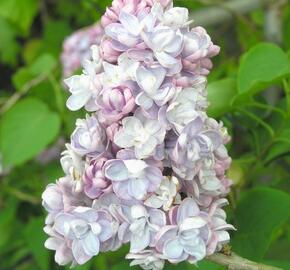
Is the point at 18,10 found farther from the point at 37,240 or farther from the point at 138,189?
the point at 138,189

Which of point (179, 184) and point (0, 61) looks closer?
point (179, 184)

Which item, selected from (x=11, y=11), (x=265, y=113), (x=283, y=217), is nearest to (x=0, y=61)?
(x=11, y=11)

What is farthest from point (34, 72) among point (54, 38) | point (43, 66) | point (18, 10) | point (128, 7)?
point (128, 7)

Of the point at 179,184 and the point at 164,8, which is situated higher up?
the point at 164,8

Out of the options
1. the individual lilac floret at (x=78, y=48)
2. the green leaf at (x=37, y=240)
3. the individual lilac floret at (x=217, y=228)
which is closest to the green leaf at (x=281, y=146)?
the individual lilac floret at (x=217, y=228)

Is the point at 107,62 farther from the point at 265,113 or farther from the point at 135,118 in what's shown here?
the point at 265,113

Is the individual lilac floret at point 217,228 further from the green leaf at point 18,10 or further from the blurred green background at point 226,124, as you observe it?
the green leaf at point 18,10

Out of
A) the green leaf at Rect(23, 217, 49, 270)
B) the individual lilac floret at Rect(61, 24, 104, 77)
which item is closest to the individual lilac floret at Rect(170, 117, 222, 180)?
the green leaf at Rect(23, 217, 49, 270)
